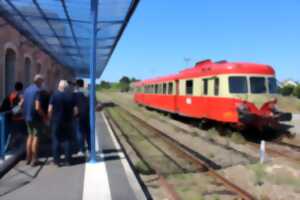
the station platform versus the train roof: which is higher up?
the train roof

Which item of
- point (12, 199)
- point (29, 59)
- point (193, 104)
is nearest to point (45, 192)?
point (12, 199)

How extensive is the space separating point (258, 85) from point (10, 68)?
9.73 meters

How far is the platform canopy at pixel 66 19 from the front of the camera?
11.5m

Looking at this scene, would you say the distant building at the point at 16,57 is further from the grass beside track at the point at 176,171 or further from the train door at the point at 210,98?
the train door at the point at 210,98

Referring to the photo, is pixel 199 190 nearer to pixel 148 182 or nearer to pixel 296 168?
pixel 148 182

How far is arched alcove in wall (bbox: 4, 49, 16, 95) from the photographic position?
17047mm

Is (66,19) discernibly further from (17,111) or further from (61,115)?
(61,115)

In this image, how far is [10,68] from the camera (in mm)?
17312

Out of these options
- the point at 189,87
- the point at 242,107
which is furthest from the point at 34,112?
the point at 189,87

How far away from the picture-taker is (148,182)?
9.27 metres

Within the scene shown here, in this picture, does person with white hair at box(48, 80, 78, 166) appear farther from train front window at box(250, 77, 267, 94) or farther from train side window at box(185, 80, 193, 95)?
train side window at box(185, 80, 193, 95)

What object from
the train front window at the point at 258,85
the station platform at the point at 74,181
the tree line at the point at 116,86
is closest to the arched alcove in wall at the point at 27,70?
the train front window at the point at 258,85

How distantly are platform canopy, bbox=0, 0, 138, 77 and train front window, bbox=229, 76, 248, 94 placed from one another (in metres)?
4.53

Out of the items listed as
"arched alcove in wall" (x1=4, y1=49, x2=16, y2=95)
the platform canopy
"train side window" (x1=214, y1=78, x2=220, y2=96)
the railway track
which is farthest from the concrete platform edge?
"train side window" (x1=214, y1=78, x2=220, y2=96)
